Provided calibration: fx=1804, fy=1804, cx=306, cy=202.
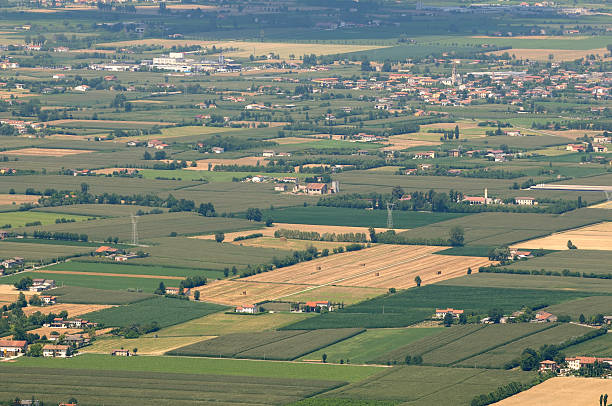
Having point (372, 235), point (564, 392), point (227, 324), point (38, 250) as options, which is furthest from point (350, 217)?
point (564, 392)

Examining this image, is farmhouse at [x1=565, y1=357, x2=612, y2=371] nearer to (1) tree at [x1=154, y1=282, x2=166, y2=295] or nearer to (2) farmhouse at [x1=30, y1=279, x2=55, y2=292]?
(1) tree at [x1=154, y1=282, x2=166, y2=295]

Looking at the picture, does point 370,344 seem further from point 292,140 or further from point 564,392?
point 292,140

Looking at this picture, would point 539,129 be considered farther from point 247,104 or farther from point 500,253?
point 500,253

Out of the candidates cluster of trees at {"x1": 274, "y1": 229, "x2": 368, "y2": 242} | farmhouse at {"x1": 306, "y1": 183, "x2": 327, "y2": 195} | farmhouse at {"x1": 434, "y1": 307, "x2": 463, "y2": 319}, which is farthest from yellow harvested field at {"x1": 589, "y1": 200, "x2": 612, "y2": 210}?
farmhouse at {"x1": 434, "y1": 307, "x2": 463, "y2": 319}

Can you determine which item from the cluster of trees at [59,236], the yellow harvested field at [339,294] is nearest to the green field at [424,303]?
the yellow harvested field at [339,294]

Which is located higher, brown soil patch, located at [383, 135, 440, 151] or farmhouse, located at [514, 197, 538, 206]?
farmhouse, located at [514, 197, 538, 206]
